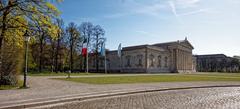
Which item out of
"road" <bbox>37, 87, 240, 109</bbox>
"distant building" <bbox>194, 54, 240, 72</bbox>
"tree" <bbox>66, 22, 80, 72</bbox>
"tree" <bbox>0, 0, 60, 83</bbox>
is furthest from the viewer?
"distant building" <bbox>194, 54, 240, 72</bbox>

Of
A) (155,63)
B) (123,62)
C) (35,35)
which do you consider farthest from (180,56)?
(35,35)

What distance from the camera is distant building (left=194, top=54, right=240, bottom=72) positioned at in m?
122

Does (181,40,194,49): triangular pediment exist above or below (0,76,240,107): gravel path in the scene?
above

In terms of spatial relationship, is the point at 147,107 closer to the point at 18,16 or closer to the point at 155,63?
the point at 18,16

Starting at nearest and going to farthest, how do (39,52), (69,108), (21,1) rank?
1. (69,108)
2. (21,1)
3. (39,52)

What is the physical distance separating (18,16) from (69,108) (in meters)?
12.2

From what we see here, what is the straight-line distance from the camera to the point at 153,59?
86625 millimetres

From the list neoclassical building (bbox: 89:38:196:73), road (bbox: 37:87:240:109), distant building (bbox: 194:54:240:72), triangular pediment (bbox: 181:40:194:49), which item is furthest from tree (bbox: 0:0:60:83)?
distant building (bbox: 194:54:240:72)

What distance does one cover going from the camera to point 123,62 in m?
90.6

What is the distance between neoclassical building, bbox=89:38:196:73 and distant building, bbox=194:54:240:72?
2716cm

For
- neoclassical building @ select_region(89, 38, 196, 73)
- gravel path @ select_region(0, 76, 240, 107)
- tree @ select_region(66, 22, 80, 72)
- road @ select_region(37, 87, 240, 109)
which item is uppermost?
tree @ select_region(66, 22, 80, 72)

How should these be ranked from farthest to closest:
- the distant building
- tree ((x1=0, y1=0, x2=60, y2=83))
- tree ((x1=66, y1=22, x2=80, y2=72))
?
the distant building
tree ((x1=66, y1=22, x2=80, y2=72))
tree ((x1=0, y1=0, x2=60, y2=83))

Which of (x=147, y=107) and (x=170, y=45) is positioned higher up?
(x=170, y=45)

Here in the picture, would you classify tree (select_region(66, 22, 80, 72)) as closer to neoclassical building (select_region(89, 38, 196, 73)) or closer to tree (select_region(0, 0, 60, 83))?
A: neoclassical building (select_region(89, 38, 196, 73))
